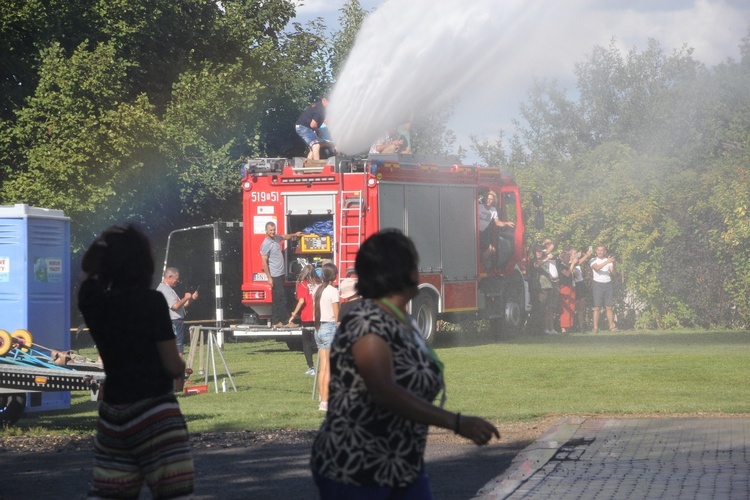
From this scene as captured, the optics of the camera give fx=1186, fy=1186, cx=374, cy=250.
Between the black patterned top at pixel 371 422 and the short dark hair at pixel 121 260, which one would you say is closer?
the black patterned top at pixel 371 422

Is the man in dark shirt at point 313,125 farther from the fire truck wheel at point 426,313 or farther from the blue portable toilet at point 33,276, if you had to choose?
the blue portable toilet at point 33,276

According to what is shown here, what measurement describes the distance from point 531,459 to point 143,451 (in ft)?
16.8

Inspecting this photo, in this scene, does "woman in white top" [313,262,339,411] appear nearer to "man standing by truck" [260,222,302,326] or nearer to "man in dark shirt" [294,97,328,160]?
"man standing by truck" [260,222,302,326]

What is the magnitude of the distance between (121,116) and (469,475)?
17.4 meters

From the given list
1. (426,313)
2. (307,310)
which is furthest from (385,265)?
(426,313)

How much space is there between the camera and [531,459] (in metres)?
9.40

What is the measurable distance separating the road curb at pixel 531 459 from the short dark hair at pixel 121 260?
3689 millimetres

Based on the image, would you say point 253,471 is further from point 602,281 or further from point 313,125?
point 602,281

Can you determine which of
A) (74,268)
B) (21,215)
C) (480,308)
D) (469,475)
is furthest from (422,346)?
(74,268)

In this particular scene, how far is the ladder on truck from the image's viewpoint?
2066 cm

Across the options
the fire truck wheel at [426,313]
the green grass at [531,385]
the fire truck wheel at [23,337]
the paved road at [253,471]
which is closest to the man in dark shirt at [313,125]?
the fire truck wheel at [426,313]

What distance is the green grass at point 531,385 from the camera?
1251 cm

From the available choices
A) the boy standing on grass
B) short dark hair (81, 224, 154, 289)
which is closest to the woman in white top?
short dark hair (81, 224, 154, 289)

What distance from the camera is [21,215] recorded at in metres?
12.9
